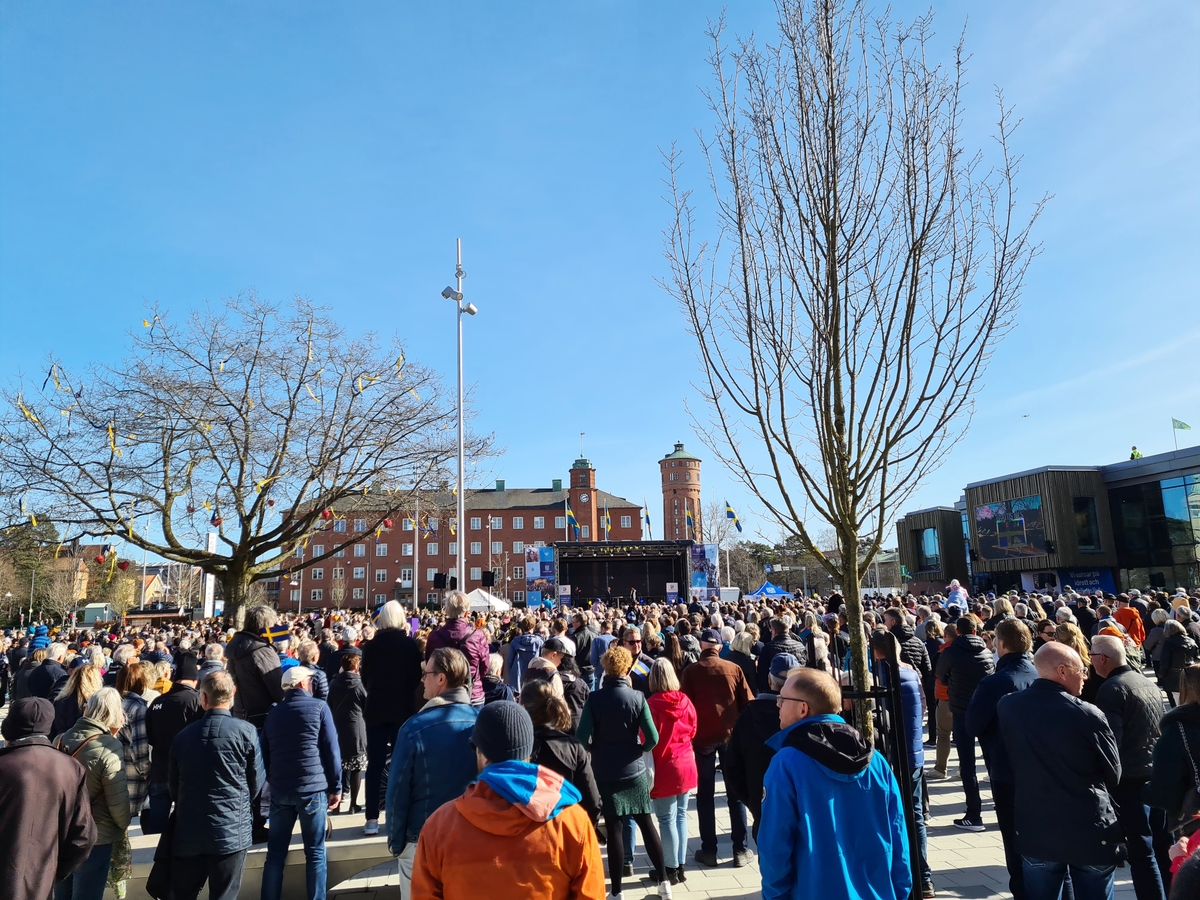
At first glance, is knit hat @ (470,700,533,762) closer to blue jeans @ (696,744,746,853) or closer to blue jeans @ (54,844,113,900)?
blue jeans @ (54,844,113,900)

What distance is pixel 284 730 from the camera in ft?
16.5

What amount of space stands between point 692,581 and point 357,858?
1441 inches

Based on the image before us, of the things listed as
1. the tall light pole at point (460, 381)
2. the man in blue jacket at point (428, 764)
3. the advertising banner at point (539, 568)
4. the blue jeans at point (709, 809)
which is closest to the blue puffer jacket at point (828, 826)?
the man in blue jacket at point (428, 764)

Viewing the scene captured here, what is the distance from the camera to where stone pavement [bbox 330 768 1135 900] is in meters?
5.26

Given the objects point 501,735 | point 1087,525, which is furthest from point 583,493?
point 501,735

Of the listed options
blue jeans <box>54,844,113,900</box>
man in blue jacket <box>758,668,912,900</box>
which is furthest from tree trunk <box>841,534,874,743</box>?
blue jeans <box>54,844,113,900</box>

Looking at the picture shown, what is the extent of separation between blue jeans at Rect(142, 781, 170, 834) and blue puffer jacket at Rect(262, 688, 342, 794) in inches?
73.3

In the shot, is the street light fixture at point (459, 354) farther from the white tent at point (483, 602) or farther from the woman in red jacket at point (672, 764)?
the woman in red jacket at point (672, 764)

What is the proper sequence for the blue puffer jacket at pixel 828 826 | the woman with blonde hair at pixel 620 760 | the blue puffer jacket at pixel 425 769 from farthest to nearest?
the woman with blonde hair at pixel 620 760
the blue puffer jacket at pixel 425 769
the blue puffer jacket at pixel 828 826

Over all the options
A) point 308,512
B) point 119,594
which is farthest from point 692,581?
point 119,594

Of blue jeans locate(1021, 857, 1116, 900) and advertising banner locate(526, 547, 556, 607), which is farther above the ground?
advertising banner locate(526, 547, 556, 607)

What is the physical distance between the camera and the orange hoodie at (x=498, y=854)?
2471 mm

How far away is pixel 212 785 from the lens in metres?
4.37

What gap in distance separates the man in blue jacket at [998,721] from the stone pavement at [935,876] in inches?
13.6
